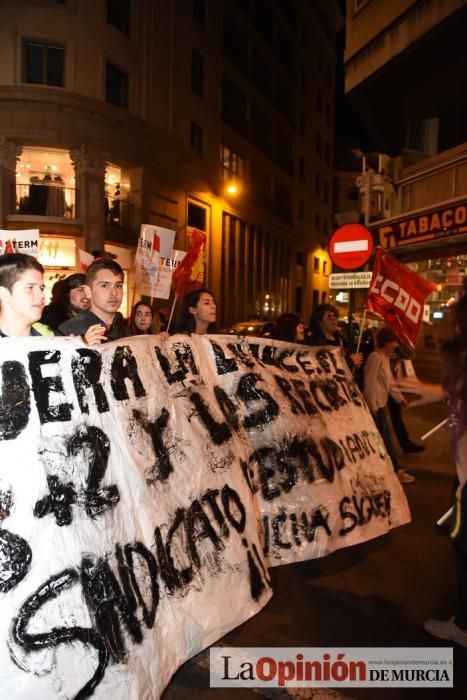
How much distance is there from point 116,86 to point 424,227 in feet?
53.6

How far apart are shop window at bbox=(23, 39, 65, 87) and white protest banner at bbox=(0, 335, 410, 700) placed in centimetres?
2109

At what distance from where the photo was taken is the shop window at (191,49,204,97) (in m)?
28.9

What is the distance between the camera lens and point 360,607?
143 inches

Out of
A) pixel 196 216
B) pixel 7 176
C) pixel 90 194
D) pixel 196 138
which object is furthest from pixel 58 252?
pixel 196 138

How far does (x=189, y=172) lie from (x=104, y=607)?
1085 inches

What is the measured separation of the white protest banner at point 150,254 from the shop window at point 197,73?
77.9ft

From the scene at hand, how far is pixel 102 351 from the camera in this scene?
9.71 feet

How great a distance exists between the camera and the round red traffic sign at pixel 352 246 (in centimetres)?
864

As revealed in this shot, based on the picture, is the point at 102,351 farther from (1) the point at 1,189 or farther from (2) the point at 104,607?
(1) the point at 1,189

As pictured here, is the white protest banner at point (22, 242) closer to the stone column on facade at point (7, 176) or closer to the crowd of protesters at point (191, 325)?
the crowd of protesters at point (191, 325)

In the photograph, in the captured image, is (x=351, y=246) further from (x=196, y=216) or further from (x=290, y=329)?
(x=196, y=216)

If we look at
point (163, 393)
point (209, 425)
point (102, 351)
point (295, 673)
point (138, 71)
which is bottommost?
point (295, 673)

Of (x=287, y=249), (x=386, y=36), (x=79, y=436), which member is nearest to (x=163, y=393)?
(x=79, y=436)

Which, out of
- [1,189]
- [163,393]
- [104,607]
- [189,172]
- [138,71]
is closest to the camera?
[104,607]
